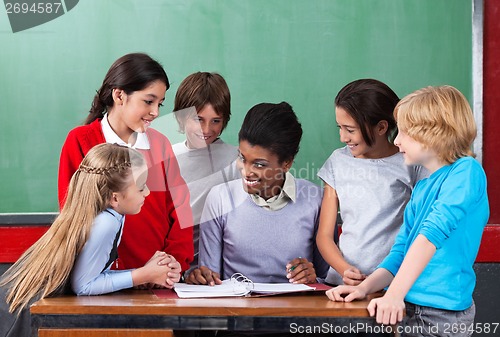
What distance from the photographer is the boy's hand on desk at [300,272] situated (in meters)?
1.97

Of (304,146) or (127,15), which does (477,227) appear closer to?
(304,146)

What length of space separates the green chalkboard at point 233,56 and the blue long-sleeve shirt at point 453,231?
1.19 metres

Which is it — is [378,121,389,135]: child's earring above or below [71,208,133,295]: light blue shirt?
above

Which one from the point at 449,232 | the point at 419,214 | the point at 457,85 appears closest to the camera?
the point at 449,232

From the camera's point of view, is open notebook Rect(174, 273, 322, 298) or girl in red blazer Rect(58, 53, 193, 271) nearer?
open notebook Rect(174, 273, 322, 298)

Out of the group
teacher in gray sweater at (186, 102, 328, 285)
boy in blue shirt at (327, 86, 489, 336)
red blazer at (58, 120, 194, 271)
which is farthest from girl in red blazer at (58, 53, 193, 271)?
boy in blue shirt at (327, 86, 489, 336)

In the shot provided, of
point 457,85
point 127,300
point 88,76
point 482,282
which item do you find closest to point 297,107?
point 457,85

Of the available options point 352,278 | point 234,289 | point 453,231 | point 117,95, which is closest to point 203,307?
point 234,289

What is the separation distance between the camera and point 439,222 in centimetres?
160

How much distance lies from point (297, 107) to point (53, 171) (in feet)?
3.32

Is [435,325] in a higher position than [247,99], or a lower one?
lower

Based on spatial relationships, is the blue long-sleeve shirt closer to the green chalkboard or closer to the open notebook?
the open notebook

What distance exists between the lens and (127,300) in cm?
165

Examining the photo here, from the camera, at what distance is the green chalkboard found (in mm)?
2838
